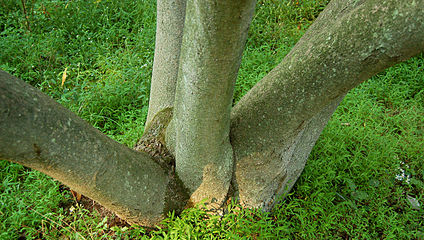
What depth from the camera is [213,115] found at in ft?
6.17

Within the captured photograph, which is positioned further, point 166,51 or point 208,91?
point 166,51

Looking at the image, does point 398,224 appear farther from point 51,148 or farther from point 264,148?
point 51,148

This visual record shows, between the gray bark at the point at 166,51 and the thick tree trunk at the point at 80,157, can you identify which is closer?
the thick tree trunk at the point at 80,157

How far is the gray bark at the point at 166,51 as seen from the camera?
263cm

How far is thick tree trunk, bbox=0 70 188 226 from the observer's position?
137 centimetres

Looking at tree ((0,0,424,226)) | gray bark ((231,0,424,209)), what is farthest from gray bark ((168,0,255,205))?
gray bark ((231,0,424,209))

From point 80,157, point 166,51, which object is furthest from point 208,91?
point 166,51

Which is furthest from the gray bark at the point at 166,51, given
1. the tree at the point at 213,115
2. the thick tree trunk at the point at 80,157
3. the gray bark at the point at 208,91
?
the thick tree trunk at the point at 80,157

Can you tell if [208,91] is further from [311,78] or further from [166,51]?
[166,51]

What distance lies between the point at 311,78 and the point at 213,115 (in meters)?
0.58

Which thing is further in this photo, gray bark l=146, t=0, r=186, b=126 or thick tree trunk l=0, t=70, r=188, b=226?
gray bark l=146, t=0, r=186, b=126

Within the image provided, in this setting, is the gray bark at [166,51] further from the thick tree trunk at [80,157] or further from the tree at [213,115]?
the thick tree trunk at [80,157]

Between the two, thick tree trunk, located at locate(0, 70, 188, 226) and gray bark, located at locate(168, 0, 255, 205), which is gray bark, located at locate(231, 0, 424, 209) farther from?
thick tree trunk, located at locate(0, 70, 188, 226)

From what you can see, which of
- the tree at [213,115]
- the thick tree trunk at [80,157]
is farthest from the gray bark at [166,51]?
the thick tree trunk at [80,157]
